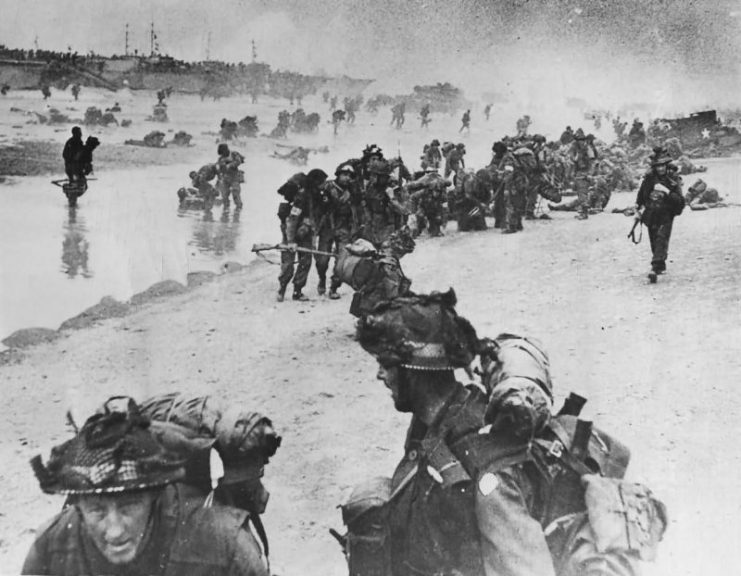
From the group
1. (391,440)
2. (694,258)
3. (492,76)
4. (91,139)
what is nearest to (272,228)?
(91,139)

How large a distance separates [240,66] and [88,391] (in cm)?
360

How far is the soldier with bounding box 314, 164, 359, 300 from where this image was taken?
24.5 feet

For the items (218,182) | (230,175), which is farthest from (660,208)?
(218,182)

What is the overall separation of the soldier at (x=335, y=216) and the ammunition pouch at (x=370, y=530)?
201 inches

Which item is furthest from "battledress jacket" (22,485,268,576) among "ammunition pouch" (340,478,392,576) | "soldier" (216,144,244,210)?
"soldier" (216,144,244,210)

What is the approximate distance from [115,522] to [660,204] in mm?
6186

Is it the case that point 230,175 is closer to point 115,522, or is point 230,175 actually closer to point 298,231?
point 298,231

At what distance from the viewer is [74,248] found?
7590 millimetres

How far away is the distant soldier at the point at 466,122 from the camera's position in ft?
39.8

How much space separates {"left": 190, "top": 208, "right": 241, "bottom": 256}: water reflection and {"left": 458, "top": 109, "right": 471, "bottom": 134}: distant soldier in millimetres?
3819

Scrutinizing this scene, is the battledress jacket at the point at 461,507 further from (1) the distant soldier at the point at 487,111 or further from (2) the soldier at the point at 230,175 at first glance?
(2) the soldier at the point at 230,175

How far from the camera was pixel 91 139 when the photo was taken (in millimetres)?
7309

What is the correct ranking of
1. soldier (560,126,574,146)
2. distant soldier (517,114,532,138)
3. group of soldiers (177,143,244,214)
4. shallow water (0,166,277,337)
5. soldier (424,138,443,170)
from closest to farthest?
shallow water (0,166,277,337), group of soldiers (177,143,244,214), distant soldier (517,114,532,138), soldier (424,138,443,170), soldier (560,126,574,146)

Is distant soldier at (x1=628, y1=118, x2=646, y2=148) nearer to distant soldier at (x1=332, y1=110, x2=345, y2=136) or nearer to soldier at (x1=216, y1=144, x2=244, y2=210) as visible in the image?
distant soldier at (x1=332, y1=110, x2=345, y2=136)
